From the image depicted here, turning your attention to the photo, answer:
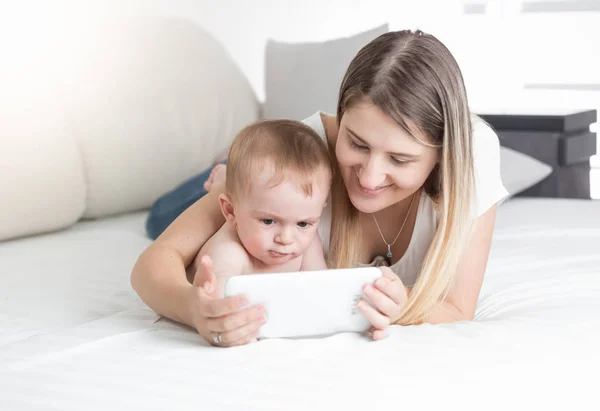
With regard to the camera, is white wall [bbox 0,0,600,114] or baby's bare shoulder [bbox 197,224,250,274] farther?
white wall [bbox 0,0,600,114]

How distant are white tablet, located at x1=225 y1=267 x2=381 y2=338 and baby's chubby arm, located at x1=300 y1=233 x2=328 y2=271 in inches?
12.2

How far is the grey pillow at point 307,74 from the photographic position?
2.73 m

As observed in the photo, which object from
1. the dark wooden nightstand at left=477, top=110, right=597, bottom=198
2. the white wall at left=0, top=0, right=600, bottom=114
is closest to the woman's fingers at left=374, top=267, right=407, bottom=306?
the dark wooden nightstand at left=477, top=110, right=597, bottom=198

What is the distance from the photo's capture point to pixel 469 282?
139 cm

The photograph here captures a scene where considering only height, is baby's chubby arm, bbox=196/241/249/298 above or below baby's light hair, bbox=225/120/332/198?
below

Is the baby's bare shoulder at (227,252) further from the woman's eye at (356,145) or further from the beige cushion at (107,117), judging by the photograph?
the beige cushion at (107,117)

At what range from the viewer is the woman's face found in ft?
4.15

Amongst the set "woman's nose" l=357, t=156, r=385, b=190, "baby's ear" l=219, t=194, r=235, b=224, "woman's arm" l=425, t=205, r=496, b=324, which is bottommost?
"woman's arm" l=425, t=205, r=496, b=324

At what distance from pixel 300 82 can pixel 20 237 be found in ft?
3.85

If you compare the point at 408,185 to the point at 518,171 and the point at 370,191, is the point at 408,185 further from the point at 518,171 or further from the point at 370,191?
the point at 518,171

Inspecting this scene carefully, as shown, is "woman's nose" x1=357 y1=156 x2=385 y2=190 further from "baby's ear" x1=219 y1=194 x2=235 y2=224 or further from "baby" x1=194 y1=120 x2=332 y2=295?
"baby's ear" x1=219 y1=194 x2=235 y2=224

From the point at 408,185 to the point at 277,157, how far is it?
0.78 ft

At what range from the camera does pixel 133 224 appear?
224 centimetres

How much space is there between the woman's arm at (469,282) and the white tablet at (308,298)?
0.23 meters
